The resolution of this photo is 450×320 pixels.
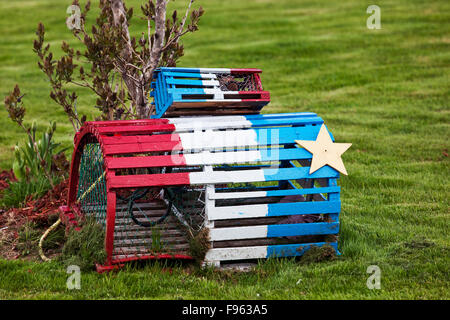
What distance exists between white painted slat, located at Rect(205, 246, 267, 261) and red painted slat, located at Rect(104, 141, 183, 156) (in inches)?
35.4

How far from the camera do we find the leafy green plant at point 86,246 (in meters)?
4.48

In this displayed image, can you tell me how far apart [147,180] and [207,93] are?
1129 mm

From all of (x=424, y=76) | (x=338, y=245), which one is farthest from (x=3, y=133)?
(x=424, y=76)

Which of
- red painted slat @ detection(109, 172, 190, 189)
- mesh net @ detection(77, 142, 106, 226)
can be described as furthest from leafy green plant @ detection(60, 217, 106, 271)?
red painted slat @ detection(109, 172, 190, 189)

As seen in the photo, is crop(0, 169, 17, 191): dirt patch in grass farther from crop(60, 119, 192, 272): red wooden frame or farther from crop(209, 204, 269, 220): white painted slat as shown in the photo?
A: crop(209, 204, 269, 220): white painted slat

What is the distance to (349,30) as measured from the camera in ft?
48.8

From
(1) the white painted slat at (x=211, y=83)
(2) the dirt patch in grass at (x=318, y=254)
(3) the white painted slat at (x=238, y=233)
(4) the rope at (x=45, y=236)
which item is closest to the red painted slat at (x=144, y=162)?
(3) the white painted slat at (x=238, y=233)

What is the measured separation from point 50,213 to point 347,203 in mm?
3112

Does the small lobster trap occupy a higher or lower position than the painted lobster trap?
higher

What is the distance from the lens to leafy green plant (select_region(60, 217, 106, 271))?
4.48m

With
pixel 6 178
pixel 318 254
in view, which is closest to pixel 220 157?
pixel 318 254

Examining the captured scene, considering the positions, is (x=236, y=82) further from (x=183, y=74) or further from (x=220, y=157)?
(x=220, y=157)
